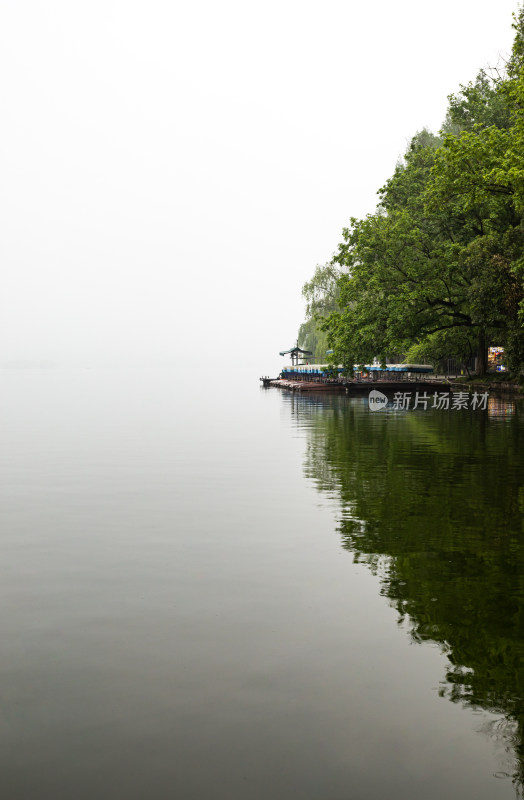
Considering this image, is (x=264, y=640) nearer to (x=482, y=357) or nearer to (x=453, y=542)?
(x=453, y=542)

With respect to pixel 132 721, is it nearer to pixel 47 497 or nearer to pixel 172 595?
pixel 172 595

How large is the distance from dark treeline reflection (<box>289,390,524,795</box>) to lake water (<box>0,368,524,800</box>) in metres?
0.04

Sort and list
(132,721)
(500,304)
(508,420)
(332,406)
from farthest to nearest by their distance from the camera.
Result: (332,406) → (500,304) → (508,420) → (132,721)

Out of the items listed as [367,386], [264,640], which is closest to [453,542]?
[264,640]

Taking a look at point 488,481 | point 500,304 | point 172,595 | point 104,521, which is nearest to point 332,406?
point 500,304

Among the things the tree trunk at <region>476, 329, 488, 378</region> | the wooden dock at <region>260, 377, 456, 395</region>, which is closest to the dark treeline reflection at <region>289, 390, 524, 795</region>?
the tree trunk at <region>476, 329, 488, 378</region>

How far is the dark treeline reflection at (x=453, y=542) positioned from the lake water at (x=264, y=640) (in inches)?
1.7

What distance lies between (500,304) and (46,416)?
2828 cm

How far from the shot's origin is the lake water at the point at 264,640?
526cm

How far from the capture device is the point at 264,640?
305 inches

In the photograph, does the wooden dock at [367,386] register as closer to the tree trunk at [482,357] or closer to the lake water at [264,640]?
the tree trunk at [482,357]

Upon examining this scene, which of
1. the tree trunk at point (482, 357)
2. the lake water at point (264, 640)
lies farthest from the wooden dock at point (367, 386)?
the lake water at point (264, 640)

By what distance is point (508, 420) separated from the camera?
3703 centimetres

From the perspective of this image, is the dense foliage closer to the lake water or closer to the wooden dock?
the wooden dock
